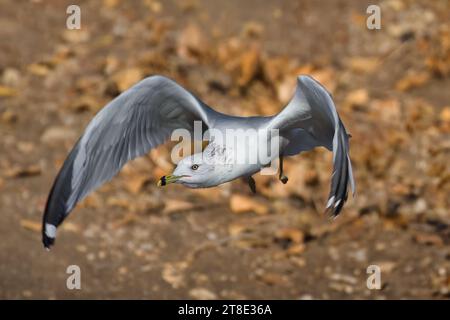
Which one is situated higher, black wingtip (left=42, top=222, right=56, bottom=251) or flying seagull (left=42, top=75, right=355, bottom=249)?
flying seagull (left=42, top=75, right=355, bottom=249)

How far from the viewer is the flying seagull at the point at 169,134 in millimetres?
2914

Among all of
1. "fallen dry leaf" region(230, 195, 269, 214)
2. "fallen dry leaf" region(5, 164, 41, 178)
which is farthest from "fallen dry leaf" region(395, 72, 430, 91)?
"fallen dry leaf" region(5, 164, 41, 178)

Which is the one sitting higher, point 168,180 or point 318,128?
point 318,128

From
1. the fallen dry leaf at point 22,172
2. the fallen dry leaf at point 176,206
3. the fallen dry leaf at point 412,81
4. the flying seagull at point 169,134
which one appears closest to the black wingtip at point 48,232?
the flying seagull at point 169,134

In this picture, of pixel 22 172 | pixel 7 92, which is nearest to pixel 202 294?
pixel 22 172

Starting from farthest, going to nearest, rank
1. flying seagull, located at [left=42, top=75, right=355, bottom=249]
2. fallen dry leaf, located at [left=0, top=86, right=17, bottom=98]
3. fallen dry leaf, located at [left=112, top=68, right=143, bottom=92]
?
fallen dry leaf, located at [left=0, top=86, right=17, bottom=98], fallen dry leaf, located at [left=112, top=68, right=143, bottom=92], flying seagull, located at [left=42, top=75, right=355, bottom=249]

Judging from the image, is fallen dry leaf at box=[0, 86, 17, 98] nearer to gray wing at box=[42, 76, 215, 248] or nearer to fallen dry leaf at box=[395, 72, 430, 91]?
fallen dry leaf at box=[395, 72, 430, 91]

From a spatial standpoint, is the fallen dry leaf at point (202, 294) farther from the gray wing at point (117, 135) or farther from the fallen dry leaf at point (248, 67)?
the gray wing at point (117, 135)

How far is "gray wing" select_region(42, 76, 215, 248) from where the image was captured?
3172 mm

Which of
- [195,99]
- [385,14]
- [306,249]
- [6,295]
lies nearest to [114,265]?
[6,295]

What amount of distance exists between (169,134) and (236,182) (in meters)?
2.32

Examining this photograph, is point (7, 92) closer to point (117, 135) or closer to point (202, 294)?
point (202, 294)

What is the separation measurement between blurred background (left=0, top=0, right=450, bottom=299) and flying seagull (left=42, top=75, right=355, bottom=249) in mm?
1700

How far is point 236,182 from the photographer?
5.75 meters
